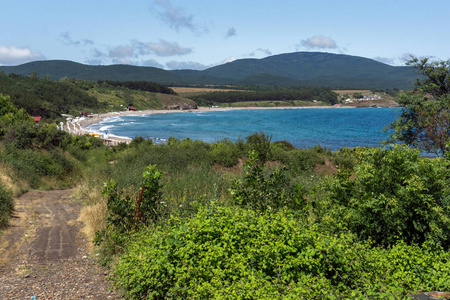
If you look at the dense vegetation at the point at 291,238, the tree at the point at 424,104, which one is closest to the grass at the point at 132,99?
the tree at the point at 424,104

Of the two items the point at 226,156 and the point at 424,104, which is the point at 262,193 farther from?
the point at 424,104

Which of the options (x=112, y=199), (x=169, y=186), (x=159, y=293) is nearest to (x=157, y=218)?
(x=112, y=199)

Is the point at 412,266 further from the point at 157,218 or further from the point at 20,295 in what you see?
the point at 20,295

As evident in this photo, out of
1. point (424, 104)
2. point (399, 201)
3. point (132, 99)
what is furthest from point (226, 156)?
point (132, 99)

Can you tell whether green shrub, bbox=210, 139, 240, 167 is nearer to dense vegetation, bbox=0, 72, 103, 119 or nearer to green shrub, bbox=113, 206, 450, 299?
green shrub, bbox=113, 206, 450, 299

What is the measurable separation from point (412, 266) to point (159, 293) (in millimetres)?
3090

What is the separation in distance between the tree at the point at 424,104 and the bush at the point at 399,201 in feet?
46.1

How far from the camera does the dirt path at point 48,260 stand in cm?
495

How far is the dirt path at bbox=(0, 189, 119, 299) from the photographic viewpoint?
4949mm

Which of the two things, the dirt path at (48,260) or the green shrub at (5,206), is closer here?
the dirt path at (48,260)

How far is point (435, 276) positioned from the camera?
13.8 ft

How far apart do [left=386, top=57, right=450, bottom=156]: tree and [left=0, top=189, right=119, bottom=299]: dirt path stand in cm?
1680

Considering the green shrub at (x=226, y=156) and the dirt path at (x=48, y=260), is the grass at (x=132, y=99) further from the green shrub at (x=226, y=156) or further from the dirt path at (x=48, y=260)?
the dirt path at (x=48, y=260)

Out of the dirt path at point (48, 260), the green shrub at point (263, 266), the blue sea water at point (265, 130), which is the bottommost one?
the blue sea water at point (265, 130)
